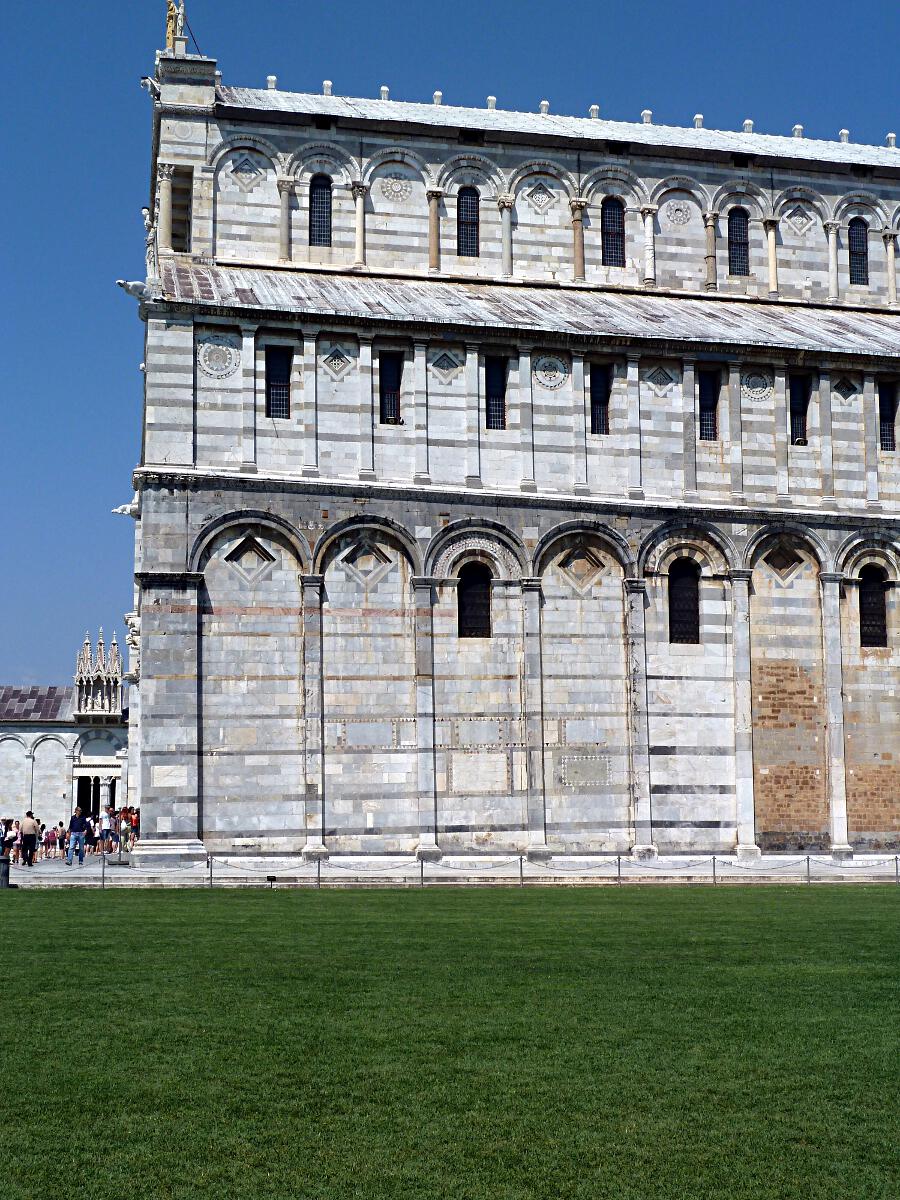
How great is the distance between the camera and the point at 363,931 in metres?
20.4

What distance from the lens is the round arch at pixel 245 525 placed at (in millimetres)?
33125

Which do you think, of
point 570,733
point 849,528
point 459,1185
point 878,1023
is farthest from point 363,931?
point 849,528

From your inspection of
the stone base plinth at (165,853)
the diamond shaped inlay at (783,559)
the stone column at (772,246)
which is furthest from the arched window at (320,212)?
the stone base plinth at (165,853)

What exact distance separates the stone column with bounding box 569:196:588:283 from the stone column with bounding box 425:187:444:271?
3499 mm

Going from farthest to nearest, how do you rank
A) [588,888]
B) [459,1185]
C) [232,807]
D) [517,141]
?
[517,141] < [232,807] < [588,888] < [459,1185]

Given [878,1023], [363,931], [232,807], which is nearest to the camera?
[878,1023]

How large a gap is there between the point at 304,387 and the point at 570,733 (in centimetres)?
974

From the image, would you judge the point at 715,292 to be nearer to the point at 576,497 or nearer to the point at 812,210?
the point at 812,210

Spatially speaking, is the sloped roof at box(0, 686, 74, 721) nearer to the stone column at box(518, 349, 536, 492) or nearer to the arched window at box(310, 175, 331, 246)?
the arched window at box(310, 175, 331, 246)

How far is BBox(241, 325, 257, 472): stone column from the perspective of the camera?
33.9m

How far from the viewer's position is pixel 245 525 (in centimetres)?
3359

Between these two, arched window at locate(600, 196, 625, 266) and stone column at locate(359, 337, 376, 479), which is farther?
arched window at locate(600, 196, 625, 266)

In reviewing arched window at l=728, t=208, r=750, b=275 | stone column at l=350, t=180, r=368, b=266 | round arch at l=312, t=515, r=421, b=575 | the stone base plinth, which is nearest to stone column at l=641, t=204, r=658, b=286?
arched window at l=728, t=208, r=750, b=275

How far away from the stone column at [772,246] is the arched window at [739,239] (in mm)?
546
